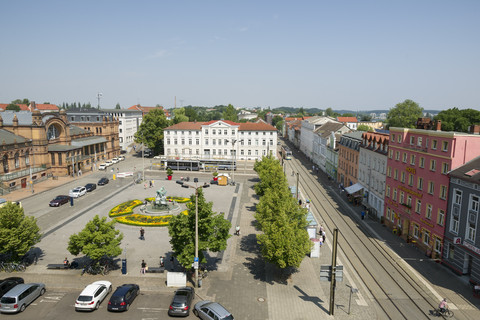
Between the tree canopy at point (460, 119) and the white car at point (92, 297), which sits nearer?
the white car at point (92, 297)

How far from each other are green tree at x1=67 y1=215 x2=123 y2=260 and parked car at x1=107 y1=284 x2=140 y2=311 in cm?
500

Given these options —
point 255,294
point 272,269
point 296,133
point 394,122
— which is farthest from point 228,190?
point 296,133

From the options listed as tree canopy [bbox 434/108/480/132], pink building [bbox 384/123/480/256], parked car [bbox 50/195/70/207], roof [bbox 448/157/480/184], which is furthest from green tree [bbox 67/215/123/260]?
tree canopy [bbox 434/108/480/132]

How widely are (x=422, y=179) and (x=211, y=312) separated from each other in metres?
30.2

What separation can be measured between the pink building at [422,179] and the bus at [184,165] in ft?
175

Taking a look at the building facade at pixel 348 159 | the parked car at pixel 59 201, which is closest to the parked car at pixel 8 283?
the parked car at pixel 59 201

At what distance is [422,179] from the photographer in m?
39.9

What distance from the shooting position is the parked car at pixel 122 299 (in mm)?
25594

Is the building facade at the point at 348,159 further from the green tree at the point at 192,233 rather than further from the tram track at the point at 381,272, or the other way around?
the green tree at the point at 192,233

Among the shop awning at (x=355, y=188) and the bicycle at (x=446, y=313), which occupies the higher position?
the shop awning at (x=355, y=188)

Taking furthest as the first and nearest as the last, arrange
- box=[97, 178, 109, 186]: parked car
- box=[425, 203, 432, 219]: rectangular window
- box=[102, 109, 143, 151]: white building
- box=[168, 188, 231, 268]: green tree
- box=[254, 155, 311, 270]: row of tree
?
1. box=[102, 109, 143, 151]: white building
2. box=[97, 178, 109, 186]: parked car
3. box=[425, 203, 432, 219]: rectangular window
4. box=[168, 188, 231, 268]: green tree
5. box=[254, 155, 311, 270]: row of tree

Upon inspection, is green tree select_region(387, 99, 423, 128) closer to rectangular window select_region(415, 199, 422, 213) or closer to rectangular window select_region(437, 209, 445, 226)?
rectangular window select_region(415, 199, 422, 213)

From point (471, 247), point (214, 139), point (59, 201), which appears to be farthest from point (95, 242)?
point (214, 139)

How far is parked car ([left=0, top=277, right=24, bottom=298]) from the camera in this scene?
90.1 feet
